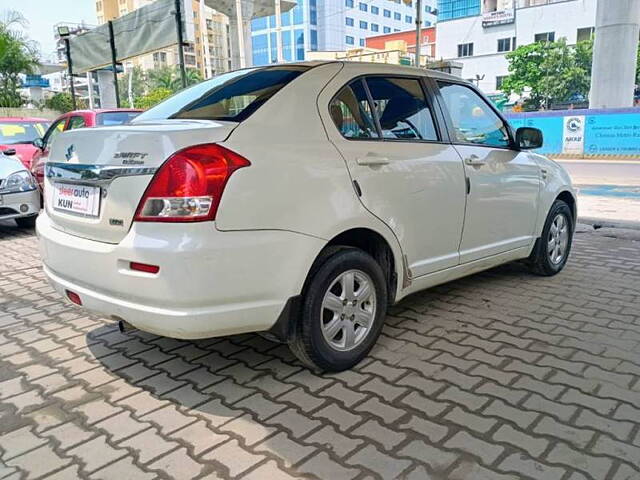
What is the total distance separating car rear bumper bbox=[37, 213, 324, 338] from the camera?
2.41 meters

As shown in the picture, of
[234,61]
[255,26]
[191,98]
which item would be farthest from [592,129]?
[255,26]

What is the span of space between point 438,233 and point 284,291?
52.4 inches

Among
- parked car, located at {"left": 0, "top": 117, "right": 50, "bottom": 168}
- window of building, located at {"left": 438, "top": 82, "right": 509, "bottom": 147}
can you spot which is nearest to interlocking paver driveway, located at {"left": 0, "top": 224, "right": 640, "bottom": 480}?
window of building, located at {"left": 438, "top": 82, "right": 509, "bottom": 147}

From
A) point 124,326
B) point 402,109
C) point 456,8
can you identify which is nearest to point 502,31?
point 456,8

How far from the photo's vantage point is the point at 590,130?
70.3 ft

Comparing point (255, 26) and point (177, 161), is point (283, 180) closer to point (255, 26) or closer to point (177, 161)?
point (177, 161)

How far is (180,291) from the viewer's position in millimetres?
2424

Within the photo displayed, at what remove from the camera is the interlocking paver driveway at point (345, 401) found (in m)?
2.28

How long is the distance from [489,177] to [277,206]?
6.56ft

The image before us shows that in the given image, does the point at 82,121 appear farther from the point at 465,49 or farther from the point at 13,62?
the point at 465,49

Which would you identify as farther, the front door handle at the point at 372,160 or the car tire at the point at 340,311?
the front door handle at the point at 372,160

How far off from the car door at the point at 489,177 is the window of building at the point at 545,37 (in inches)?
2188

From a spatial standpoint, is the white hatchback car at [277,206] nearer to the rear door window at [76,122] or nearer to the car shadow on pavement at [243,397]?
the car shadow on pavement at [243,397]

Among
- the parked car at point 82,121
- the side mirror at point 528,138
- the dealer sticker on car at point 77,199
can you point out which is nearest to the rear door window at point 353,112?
the dealer sticker on car at point 77,199
